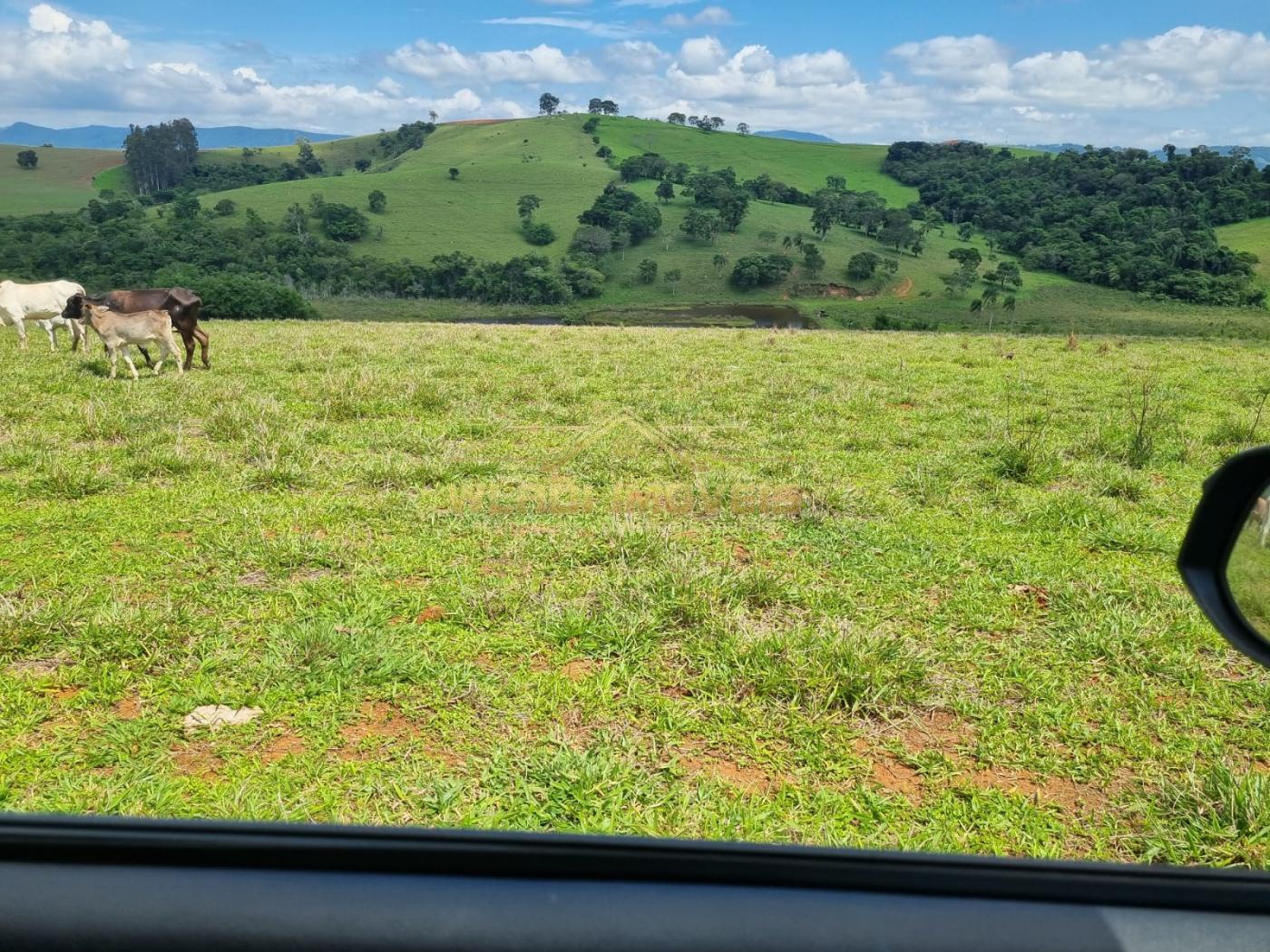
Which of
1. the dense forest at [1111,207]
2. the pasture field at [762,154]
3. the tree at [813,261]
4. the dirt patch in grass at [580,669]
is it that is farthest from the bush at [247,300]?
the pasture field at [762,154]

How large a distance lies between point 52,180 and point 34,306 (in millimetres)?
172850

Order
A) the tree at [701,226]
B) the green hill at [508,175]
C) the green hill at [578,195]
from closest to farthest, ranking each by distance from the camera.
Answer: the green hill at [578,195], the tree at [701,226], the green hill at [508,175]

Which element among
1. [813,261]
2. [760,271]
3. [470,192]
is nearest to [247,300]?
[760,271]

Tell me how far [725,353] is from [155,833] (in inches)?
624

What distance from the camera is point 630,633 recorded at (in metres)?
4.16

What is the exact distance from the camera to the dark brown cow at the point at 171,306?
1291 centimetres

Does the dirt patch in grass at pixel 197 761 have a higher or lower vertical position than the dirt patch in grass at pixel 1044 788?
higher

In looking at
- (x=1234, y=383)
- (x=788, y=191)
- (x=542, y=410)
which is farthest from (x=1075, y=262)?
(x=542, y=410)

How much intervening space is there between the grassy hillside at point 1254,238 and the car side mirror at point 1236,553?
393ft

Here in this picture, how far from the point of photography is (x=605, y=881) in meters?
1.06

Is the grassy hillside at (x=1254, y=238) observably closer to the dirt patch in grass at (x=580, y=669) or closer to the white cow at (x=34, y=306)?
the white cow at (x=34, y=306)

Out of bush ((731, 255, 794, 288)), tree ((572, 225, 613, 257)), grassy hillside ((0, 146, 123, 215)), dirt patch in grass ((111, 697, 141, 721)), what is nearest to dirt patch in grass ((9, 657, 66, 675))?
dirt patch in grass ((111, 697, 141, 721))

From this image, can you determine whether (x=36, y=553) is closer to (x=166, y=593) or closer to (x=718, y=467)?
(x=166, y=593)

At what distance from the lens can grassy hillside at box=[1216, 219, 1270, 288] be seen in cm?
9791
